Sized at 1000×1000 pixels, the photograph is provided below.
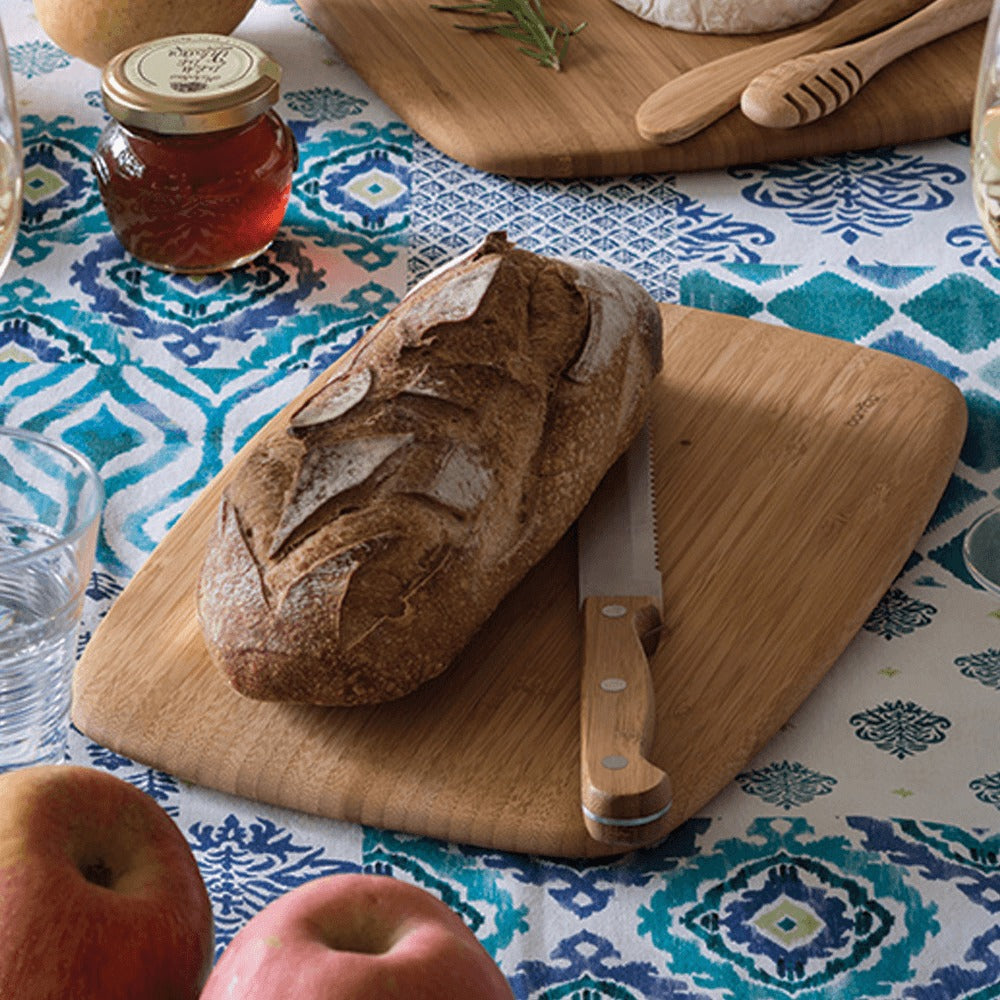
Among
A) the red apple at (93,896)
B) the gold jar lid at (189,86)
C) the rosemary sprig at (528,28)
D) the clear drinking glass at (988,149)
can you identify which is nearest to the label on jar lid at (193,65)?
the gold jar lid at (189,86)

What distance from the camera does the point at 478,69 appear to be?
1.74 metres

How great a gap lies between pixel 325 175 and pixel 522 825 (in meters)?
0.92

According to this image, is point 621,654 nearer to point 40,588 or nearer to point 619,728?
point 619,728

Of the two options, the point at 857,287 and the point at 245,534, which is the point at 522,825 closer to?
the point at 245,534

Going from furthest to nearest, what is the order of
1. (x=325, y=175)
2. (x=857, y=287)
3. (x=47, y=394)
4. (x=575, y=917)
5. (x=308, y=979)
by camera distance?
(x=325, y=175) < (x=857, y=287) < (x=47, y=394) < (x=575, y=917) < (x=308, y=979)

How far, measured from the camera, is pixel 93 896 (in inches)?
25.4

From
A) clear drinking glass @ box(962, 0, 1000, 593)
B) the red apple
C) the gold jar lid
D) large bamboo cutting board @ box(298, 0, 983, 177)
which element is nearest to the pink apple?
the red apple

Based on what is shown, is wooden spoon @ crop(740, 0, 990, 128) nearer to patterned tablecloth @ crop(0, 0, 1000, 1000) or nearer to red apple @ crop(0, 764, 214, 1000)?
patterned tablecloth @ crop(0, 0, 1000, 1000)

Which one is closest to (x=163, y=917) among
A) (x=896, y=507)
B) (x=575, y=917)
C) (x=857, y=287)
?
(x=575, y=917)

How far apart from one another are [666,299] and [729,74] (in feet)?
1.08

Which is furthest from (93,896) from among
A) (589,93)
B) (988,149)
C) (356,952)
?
(589,93)

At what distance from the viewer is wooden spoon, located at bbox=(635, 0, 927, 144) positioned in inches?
63.9

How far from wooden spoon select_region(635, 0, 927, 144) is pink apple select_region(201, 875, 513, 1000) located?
1.14 metres

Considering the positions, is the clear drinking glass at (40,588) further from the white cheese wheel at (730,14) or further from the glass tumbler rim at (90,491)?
the white cheese wheel at (730,14)
